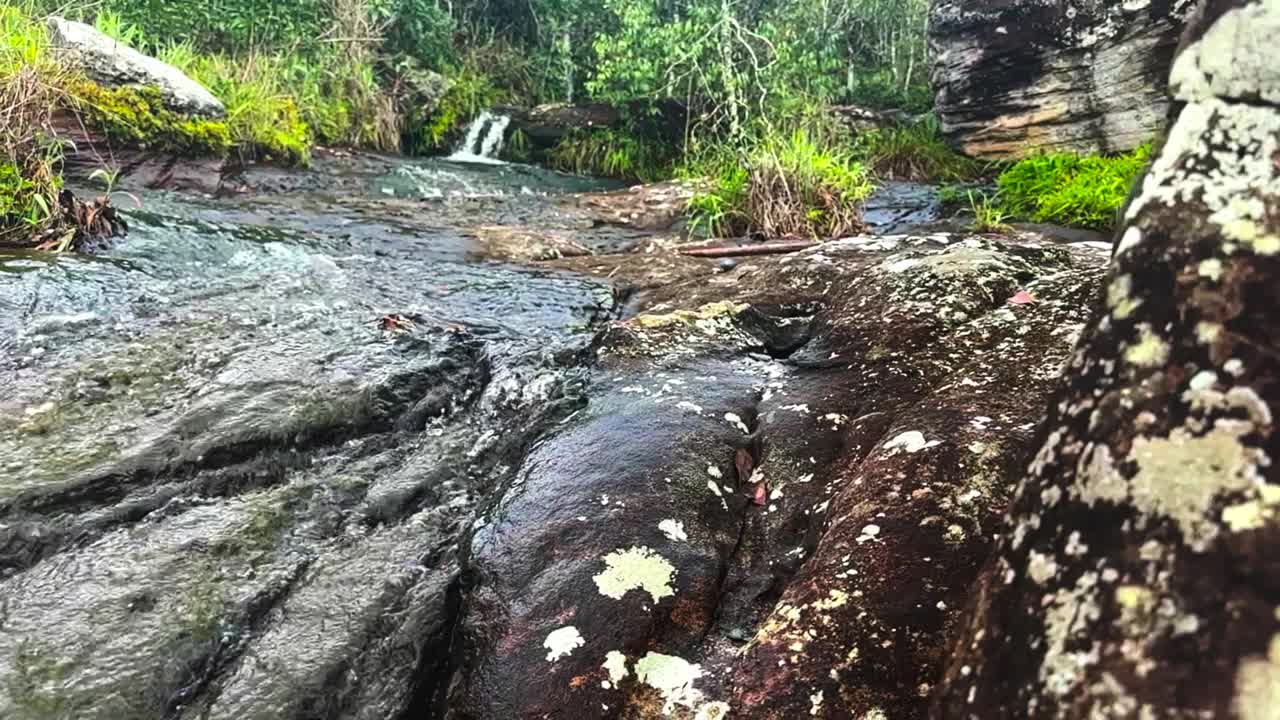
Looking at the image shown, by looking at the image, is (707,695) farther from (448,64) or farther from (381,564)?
(448,64)

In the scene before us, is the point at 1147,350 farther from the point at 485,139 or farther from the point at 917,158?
the point at 485,139

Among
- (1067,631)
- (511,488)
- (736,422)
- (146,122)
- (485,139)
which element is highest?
(146,122)

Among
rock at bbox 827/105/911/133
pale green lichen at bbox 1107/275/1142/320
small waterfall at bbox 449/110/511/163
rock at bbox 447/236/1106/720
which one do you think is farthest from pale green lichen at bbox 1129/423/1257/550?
small waterfall at bbox 449/110/511/163

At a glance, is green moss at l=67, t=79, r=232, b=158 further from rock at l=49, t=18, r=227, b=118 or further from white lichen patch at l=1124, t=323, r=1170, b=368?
white lichen patch at l=1124, t=323, r=1170, b=368

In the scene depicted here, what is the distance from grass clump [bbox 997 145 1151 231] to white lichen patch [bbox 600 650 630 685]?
6812mm

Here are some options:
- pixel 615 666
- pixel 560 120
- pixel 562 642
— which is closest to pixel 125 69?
pixel 560 120

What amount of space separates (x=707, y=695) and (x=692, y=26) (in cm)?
1121

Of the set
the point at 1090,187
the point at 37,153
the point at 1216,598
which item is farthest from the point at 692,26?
the point at 1216,598

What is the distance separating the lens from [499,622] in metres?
2.32

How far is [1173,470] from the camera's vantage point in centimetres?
116

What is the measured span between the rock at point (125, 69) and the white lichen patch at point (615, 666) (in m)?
8.91

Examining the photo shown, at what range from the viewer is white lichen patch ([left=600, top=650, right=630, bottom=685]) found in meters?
2.07

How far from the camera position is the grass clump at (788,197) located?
7.72 metres

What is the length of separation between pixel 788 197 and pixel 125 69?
293 inches
